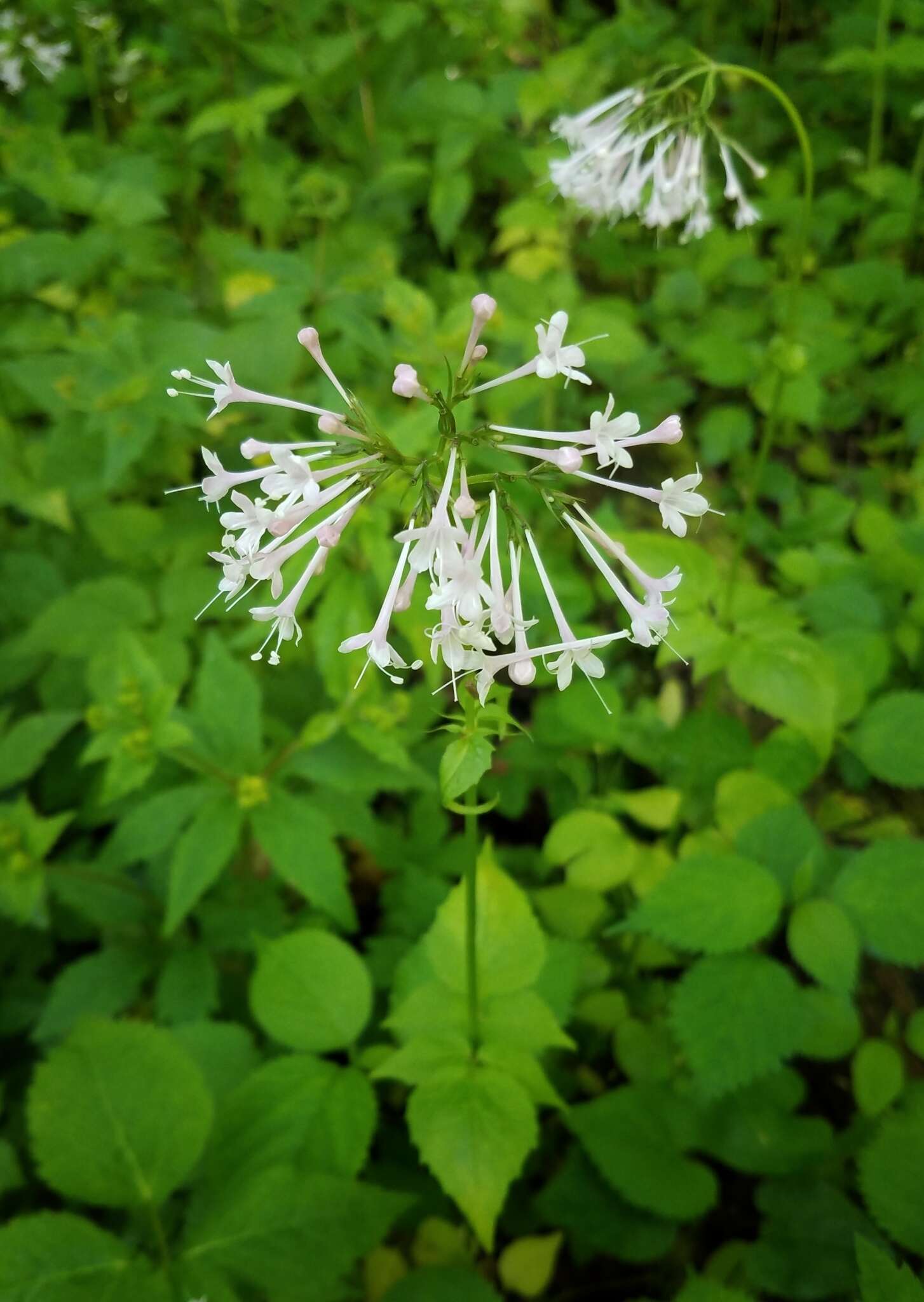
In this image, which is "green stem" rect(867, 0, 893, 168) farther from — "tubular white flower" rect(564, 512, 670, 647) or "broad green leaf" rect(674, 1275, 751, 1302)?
"broad green leaf" rect(674, 1275, 751, 1302)

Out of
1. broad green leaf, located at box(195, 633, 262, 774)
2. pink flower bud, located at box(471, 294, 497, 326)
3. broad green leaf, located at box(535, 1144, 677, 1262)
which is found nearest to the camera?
pink flower bud, located at box(471, 294, 497, 326)

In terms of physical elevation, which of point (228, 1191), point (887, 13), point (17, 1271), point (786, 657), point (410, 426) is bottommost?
point (228, 1191)

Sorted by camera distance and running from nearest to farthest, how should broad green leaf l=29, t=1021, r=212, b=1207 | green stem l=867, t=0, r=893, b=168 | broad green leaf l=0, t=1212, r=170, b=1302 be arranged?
broad green leaf l=0, t=1212, r=170, b=1302 < broad green leaf l=29, t=1021, r=212, b=1207 < green stem l=867, t=0, r=893, b=168

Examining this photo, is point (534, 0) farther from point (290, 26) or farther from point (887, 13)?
point (887, 13)

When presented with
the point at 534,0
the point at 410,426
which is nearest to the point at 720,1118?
the point at 410,426

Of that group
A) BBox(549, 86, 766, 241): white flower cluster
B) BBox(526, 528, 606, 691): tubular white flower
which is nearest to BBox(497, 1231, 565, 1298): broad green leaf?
BBox(526, 528, 606, 691): tubular white flower
